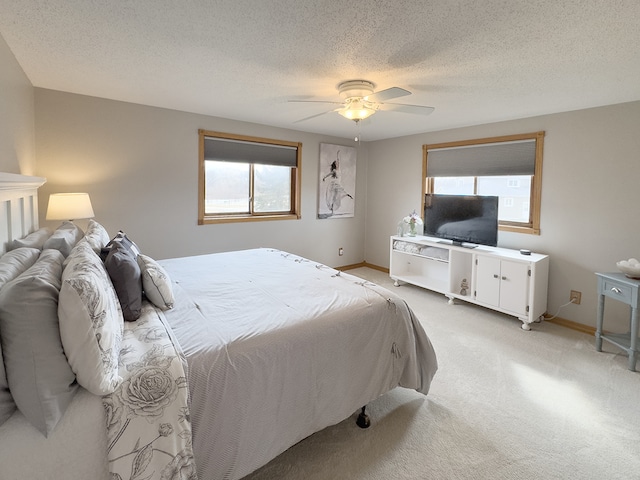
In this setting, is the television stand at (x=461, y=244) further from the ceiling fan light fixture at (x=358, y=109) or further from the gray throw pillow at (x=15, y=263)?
the gray throw pillow at (x=15, y=263)

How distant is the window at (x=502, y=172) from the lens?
3.72m

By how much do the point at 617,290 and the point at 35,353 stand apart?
391 centimetres

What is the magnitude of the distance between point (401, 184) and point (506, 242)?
1.78 meters

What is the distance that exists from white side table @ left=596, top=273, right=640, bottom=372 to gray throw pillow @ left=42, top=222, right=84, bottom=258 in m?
4.18

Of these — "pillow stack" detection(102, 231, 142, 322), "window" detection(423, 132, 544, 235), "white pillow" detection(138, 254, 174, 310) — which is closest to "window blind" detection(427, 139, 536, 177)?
"window" detection(423, 132, 544, 235)

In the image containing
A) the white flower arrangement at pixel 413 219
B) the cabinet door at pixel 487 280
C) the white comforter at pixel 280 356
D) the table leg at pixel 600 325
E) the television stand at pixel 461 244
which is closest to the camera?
the white comforter at pixel 280 356

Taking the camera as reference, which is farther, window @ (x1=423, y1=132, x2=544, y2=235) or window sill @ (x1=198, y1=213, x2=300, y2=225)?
window sill @ (x1=198, y1=213, x2=300, y2=225)

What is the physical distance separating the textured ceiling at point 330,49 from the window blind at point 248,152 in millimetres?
855

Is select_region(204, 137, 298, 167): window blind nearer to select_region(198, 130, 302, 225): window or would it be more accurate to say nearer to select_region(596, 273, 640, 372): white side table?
select_region(198, 130, 302, 225): window

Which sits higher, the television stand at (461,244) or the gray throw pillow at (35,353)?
the television stand at (461,244)

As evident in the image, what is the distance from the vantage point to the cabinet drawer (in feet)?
8.78

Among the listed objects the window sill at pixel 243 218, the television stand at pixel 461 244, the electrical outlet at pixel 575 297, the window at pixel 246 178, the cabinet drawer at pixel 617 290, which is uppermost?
the window at pixel 246 178

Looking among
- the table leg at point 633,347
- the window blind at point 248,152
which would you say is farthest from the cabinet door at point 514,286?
the window blind at point 248,152

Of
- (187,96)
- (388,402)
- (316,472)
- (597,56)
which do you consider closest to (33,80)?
(187,96)
